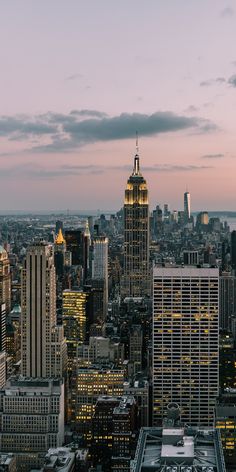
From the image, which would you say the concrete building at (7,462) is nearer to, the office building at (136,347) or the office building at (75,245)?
the office building at (136,347)

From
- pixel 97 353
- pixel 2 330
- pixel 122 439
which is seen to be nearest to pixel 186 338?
pixel 97 353

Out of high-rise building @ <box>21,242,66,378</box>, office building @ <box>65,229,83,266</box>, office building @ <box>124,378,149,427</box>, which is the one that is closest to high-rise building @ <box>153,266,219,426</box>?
office building @ <box>124,378,149,427</box>

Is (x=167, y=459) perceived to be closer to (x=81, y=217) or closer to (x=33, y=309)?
(x=33, y=309)

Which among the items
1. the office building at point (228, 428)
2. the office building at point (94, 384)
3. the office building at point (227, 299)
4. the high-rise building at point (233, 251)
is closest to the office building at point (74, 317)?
the office building at point (227, 299)

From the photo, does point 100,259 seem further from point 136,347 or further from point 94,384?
point 94,384

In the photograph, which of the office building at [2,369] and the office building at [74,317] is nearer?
the office building at [2,369]

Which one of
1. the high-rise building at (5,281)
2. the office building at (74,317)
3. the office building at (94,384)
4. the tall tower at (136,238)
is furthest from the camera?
the tall tower at (136,238)

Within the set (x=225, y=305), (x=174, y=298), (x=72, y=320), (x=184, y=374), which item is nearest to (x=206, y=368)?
(x=184, y=374)
